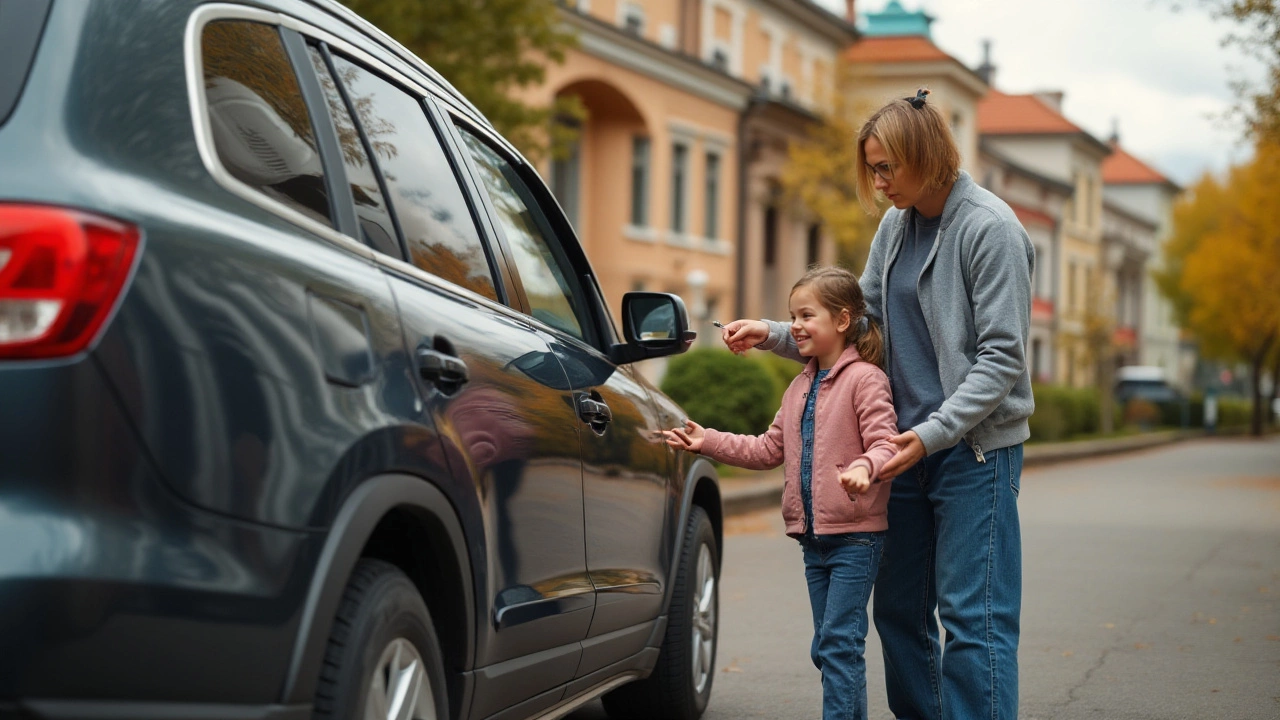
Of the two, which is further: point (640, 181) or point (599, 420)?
point (640, 181)

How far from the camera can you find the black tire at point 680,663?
16.6ft

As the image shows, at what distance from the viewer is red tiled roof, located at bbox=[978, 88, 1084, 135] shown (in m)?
70.4

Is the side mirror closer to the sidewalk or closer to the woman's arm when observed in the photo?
the woman's arm

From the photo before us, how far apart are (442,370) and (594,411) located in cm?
106

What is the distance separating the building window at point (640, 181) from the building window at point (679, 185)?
4.73ft

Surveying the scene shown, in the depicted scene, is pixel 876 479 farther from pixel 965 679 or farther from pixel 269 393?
pixel 269 393

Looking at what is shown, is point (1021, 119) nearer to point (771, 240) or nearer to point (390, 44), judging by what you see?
point (771, 240)

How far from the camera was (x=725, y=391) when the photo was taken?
58.4 ft

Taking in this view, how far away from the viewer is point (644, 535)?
4535 millimetres

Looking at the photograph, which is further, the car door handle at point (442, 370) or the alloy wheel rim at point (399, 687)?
the car door handle at point (442, 370)

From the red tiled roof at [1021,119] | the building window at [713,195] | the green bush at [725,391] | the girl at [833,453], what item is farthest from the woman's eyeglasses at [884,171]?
the red tiled roof at [1021,119]

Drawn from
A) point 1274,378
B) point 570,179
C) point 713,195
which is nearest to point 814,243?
point 713,195

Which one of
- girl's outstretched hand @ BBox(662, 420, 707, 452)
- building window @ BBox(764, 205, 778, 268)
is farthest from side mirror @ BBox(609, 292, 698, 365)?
building window @ BBox(764, 205, 778, 268)

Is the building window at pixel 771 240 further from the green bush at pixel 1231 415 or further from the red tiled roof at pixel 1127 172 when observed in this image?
the red tiled roof at pixel 1127 172
